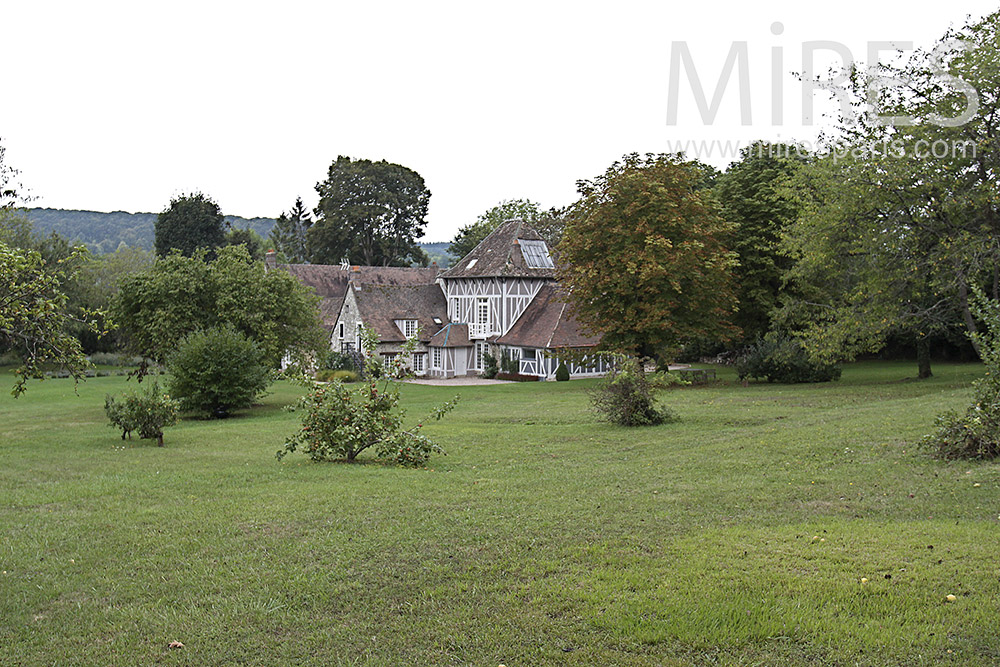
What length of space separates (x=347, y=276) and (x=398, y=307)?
13.5 meters

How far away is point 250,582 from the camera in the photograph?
6.41 m

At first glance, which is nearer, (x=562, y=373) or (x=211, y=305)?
(x=211, y=305)

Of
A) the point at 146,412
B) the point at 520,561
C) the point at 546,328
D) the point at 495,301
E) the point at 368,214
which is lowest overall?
the point at 520,561

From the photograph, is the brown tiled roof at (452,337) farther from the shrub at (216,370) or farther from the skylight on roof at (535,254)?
the shrub at (216,370)

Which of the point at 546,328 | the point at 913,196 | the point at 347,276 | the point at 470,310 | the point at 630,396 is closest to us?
the point at 630,396

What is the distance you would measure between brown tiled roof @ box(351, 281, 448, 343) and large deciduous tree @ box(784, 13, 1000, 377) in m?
27.6

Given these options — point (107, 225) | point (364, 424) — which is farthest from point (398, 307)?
point (107, 225)

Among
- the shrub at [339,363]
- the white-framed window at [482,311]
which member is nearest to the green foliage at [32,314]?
the shrub at [339,363]

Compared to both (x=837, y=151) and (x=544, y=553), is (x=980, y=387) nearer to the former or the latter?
(x=544, y=553)

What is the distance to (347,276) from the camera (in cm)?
6247

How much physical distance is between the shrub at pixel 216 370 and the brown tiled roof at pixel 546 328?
18.4m

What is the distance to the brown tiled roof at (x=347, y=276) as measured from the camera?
5819cm

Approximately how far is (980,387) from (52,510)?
40.0ft

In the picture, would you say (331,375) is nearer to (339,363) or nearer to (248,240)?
(339,363)
